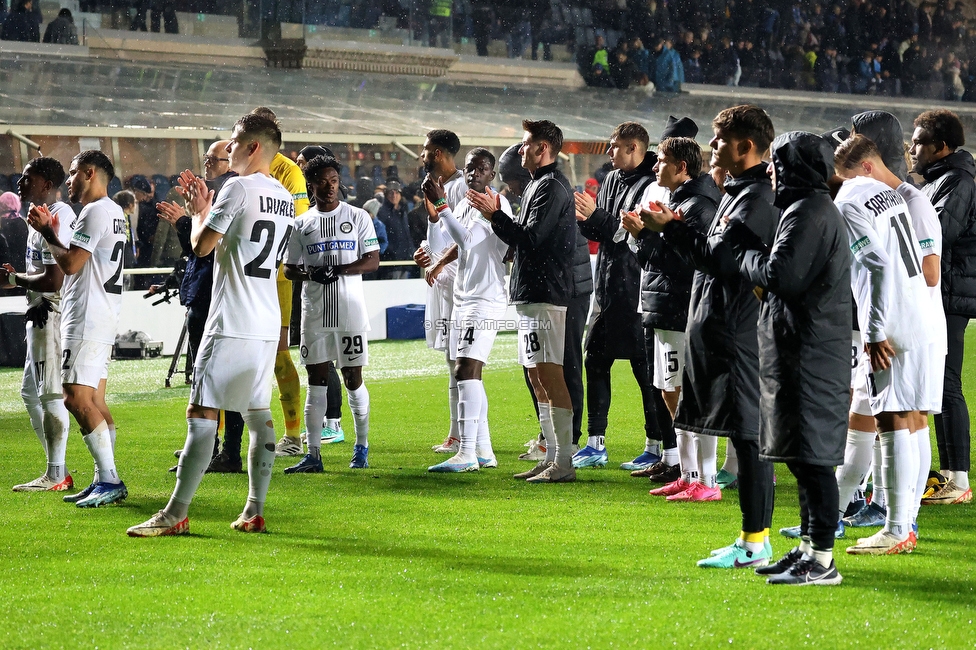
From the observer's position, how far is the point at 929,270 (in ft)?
16.6

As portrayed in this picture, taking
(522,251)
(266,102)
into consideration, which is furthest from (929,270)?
(266,102)

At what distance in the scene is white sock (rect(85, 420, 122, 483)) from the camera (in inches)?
233

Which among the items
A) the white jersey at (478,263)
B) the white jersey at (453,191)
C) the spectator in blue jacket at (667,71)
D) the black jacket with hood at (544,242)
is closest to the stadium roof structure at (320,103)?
the spectator in blue jacket at (667,71)

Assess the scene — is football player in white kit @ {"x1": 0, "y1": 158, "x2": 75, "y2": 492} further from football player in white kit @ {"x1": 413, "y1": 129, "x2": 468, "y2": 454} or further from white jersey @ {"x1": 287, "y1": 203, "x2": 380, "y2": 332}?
football player in white kit @ {"x1": 413, "y1": 129, "x2": 468, "y2": 454}

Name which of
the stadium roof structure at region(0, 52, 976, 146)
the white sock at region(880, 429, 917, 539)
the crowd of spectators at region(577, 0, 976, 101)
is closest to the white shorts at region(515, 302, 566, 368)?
the white sock at region(880, 429, 917, 539)

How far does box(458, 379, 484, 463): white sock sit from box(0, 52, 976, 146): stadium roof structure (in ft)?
36.1

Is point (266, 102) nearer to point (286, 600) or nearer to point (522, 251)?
point (522, 251)

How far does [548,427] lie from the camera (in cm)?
664

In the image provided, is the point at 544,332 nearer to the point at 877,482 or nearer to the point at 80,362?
the point at 877,482

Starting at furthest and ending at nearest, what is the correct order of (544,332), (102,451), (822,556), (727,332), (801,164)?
(544,332)
(102,451)
(727,332)
(822,556)
(801,164)

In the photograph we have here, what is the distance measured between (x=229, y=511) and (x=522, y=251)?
2102mm

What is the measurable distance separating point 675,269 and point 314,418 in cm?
242

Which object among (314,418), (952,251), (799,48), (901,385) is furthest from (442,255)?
(799,48)

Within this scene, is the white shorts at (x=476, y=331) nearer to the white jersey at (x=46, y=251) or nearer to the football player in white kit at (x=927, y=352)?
the white jersey at (x=46, y=251)
